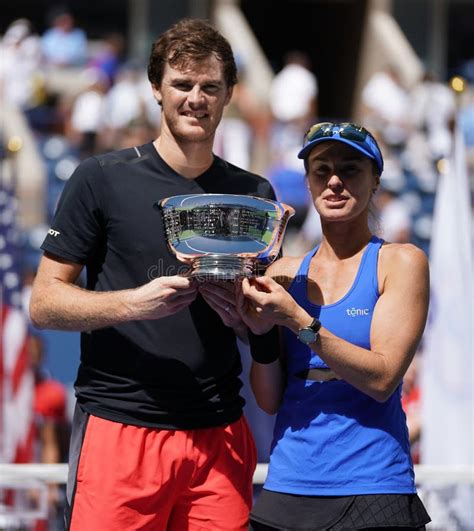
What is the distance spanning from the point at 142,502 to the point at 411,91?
43.2 feet

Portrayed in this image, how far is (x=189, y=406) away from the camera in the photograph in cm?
352

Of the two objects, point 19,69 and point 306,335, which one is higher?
point 19,69

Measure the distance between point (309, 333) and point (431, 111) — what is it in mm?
12062

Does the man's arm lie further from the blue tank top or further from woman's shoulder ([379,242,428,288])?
woman's shoulder ([379,242,428,288])

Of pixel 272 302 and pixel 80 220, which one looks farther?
pixel 80 220

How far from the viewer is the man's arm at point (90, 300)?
3172 millimetres

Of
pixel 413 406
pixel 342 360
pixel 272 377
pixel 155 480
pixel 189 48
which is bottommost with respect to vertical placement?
pixel 413 406

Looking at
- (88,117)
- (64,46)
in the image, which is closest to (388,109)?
(88,117)

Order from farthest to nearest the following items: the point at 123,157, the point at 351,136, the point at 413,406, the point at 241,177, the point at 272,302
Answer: the point at 413,406 → the point at 241,177 → the point at 123,157 → the point at 351,136 → the point at 272,302

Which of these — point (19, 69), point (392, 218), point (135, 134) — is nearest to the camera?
point (392, 218)

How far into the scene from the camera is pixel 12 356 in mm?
6910

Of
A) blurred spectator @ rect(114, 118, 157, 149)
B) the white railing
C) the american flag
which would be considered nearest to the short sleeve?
the white railing

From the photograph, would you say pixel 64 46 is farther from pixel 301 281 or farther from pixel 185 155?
pixel 301 281

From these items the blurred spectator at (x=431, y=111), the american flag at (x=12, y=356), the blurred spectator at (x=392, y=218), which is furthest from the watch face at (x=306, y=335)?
the blurred spectator at (x=431, y=111)
